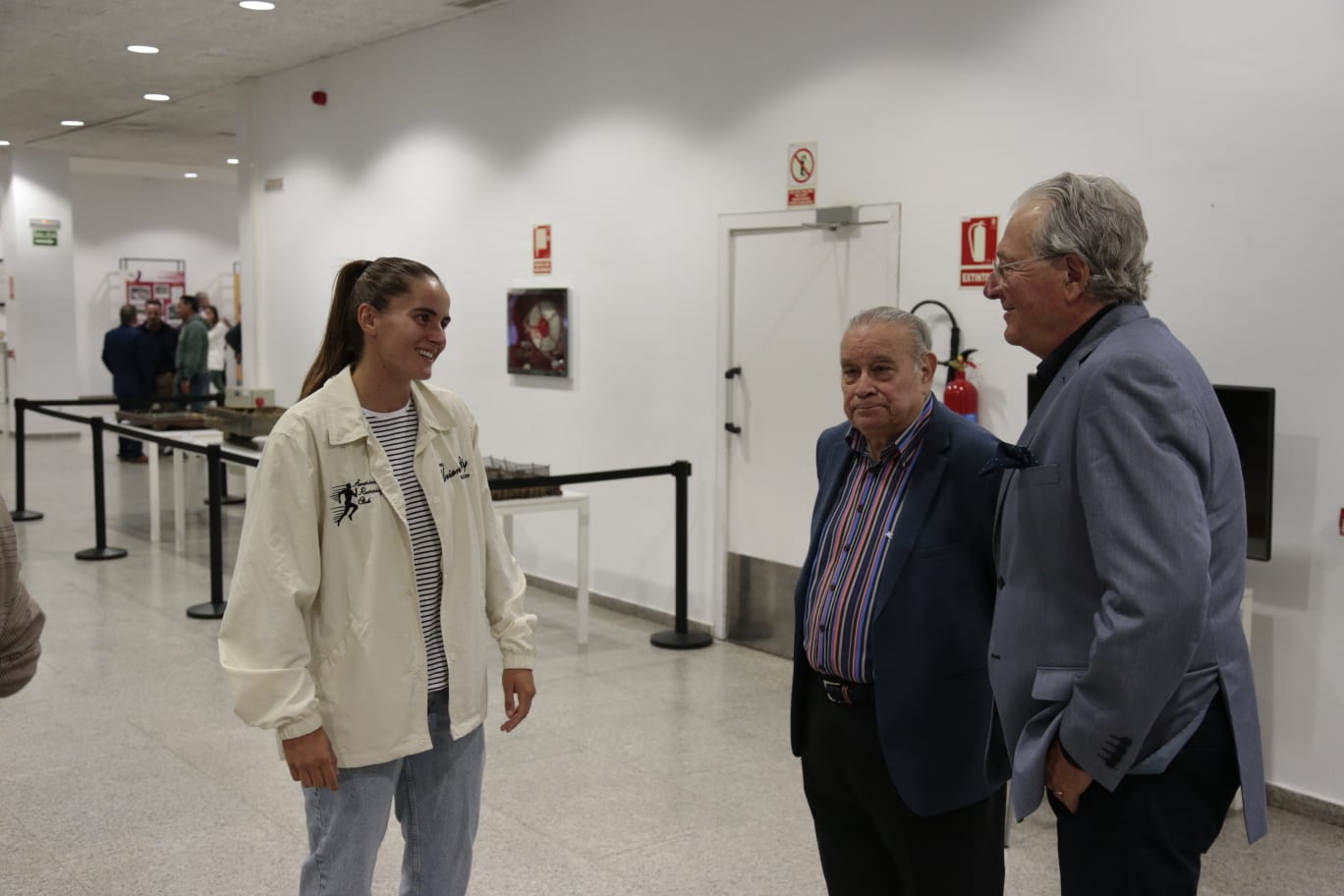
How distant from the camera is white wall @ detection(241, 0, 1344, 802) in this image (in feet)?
14.2

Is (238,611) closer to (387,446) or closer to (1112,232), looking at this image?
(387,446)

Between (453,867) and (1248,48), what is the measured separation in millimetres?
3838

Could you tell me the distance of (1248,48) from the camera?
4391 mm

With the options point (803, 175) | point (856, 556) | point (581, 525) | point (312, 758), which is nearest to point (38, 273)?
point (581, 525)

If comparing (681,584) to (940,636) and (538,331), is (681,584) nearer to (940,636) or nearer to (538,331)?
(538,331)

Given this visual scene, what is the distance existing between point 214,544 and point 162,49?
4.70 meters

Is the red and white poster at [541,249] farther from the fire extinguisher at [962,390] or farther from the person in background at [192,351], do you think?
the person in background at [192,351]

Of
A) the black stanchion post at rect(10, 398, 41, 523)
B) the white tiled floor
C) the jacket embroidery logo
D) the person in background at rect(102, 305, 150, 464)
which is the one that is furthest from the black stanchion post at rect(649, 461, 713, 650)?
the person in background at rect(102, 305, 150, 464)

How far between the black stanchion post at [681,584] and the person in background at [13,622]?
4485mm

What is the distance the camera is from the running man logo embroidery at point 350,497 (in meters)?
2.25

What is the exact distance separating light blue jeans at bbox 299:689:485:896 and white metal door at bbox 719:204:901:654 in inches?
149

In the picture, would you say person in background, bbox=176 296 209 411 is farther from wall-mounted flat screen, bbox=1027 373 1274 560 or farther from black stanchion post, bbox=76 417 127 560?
wall-mounted flat screen, bbox=1027 373 1274 560

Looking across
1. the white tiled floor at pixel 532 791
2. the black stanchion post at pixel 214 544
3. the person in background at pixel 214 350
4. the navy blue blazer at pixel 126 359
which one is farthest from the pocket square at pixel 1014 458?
the person in background at pixel 214 350

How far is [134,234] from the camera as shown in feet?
66.1
